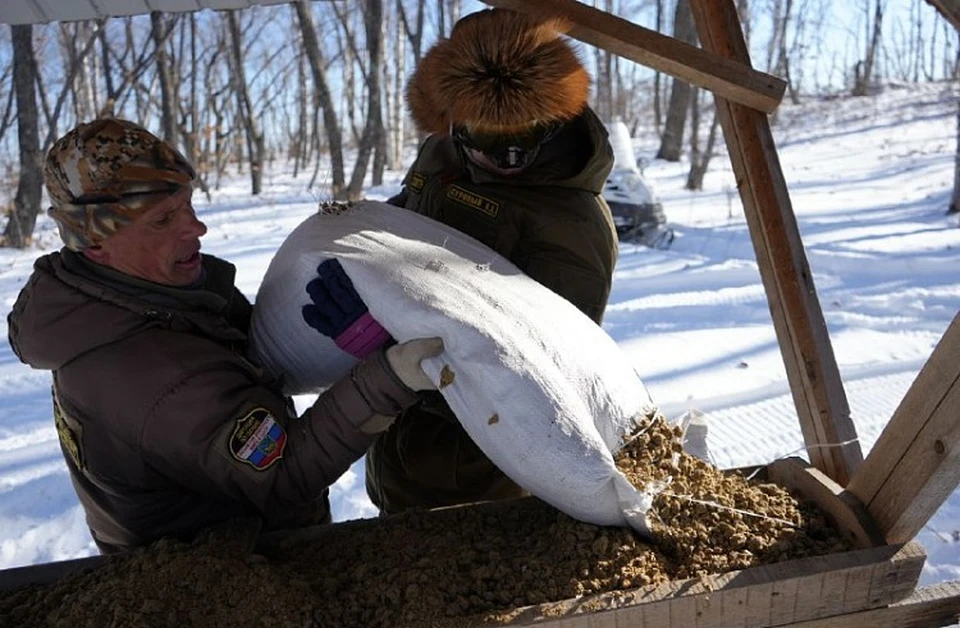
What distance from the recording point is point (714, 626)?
4.55ft

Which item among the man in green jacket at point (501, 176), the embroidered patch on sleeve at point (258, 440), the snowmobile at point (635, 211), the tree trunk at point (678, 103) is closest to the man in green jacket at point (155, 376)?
the embroidered patch on sleeve at point (258, 440)

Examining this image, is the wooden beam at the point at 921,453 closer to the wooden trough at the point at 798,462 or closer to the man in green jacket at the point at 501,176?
the wooden trough at the point at 798,462

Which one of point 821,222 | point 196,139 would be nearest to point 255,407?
point 821,222

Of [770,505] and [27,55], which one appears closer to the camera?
[770,505]

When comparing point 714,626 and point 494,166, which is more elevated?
point 494,166

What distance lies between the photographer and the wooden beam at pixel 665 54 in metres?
1.87

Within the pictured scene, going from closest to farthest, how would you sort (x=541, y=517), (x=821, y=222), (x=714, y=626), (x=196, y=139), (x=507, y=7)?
(x=714, y=626)
(x=541, y=517)
(x=507, y=7)
(x=821, y=222)
(x=196, y=139)

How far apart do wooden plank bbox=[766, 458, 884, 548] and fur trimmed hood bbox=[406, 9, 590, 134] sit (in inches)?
40.1

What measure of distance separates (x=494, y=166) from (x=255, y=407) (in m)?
0.90

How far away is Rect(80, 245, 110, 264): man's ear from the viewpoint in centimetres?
162

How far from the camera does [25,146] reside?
34.4 feet

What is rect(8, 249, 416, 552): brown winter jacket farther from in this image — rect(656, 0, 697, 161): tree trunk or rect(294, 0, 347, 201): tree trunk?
rect(656, 0, 697, 161): tree trunk

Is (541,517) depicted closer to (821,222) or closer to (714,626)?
(714,626)

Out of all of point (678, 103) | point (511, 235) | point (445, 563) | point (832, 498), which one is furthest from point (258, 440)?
point (678, 103)
